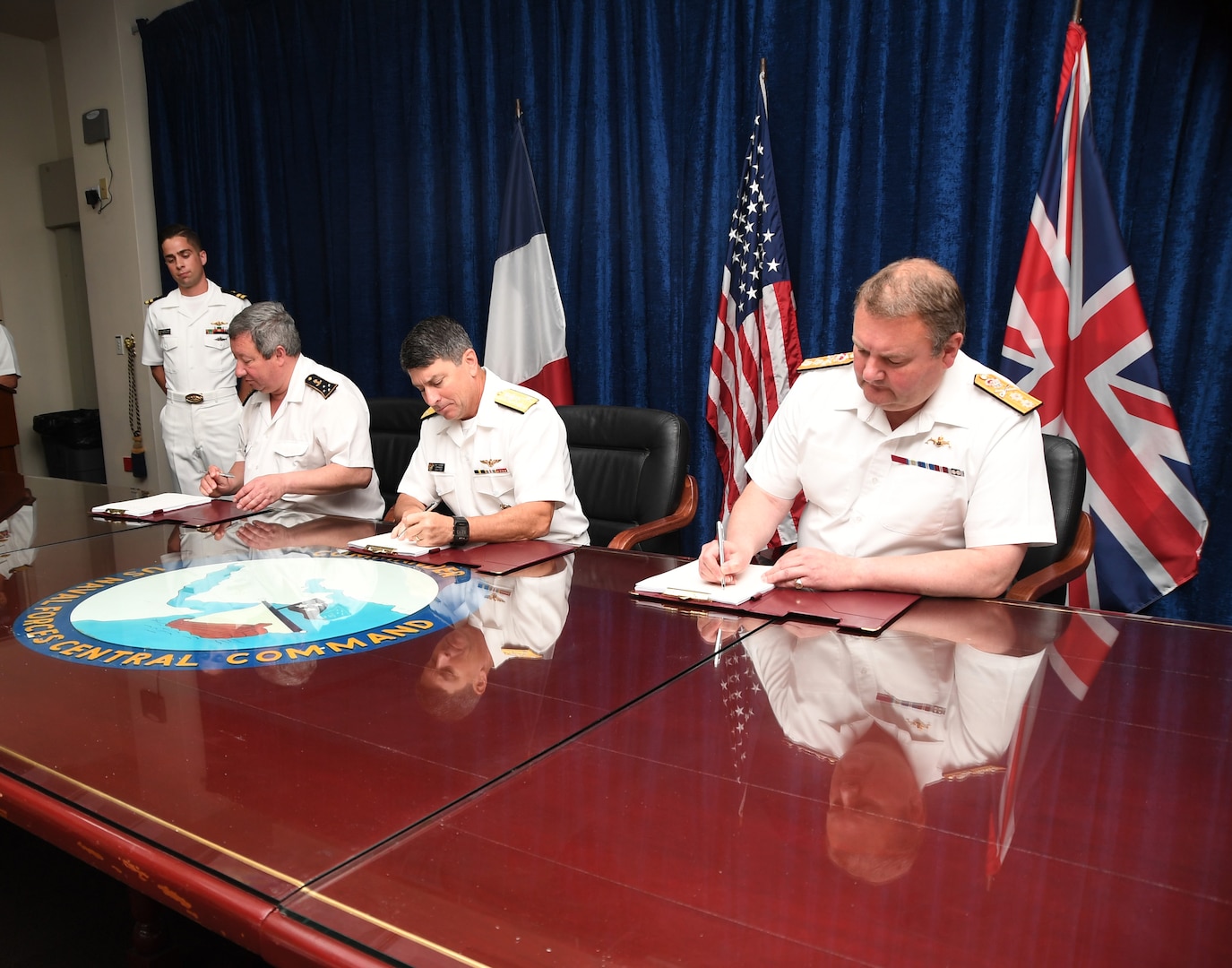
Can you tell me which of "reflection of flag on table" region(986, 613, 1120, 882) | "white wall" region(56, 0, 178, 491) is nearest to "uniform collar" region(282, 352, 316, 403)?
"reflection of flag on table" region(986, 613, 1120, 882)

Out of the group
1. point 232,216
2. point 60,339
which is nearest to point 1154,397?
point 232,216

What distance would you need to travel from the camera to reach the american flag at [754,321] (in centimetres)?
352

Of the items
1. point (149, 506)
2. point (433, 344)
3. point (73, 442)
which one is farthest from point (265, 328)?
point (73, 442)

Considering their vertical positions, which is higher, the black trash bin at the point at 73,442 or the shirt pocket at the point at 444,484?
the shirt pocket at the point at 444,484

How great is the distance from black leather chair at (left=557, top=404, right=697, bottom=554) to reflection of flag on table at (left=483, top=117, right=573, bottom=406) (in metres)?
1.12

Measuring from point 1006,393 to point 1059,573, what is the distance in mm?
414

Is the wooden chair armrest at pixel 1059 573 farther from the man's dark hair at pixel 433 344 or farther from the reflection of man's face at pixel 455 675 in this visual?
the man's dark hair at pixel 433 344

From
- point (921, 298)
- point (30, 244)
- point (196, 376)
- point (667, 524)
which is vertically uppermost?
point (30, 244)

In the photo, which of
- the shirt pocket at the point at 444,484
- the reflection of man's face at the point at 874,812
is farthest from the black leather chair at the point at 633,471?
the reflection of man's face at the point at 874,812

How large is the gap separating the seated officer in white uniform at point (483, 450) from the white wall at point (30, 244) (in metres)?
5.60

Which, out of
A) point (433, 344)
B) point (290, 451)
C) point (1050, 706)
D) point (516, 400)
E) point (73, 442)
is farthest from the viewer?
point (73, 442)

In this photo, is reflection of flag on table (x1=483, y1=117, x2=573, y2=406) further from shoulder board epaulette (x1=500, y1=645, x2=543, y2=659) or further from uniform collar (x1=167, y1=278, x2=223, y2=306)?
shoulder board epaulette (x1=500, y1=645, x2=543, y2=659)

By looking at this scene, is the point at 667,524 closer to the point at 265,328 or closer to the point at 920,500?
the point at 920,500

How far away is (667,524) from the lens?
2.72 m
